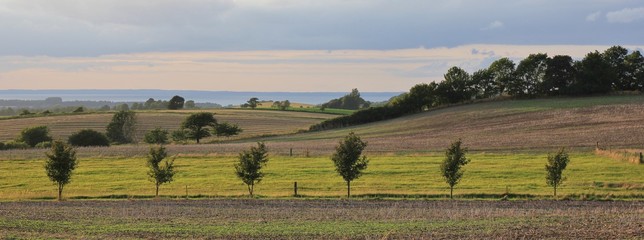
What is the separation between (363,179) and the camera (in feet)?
168

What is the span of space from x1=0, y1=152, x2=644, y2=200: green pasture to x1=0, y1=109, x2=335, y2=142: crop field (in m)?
51.4

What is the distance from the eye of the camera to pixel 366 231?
2248 cm

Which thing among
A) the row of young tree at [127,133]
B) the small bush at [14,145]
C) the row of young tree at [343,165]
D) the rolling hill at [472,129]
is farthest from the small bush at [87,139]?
the row of young tree at [343,165]

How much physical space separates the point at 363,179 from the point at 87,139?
6833 centimetres

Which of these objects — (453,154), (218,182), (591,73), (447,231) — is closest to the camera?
(447,231)

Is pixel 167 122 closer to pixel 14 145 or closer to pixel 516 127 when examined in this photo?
pixel 14 145

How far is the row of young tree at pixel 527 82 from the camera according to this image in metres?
117

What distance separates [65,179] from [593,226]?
3576 centimetres

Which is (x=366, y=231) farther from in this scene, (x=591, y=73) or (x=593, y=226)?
(x=591, y=73)

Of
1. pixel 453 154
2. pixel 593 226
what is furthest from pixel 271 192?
pixel 593 226

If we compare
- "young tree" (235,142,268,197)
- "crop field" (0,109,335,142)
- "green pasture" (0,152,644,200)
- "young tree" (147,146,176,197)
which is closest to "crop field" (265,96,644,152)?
"green pasture" (0,152,644,200)

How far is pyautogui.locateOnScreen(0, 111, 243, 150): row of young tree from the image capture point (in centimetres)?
10744

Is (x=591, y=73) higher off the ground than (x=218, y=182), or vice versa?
(x=591, y=73)

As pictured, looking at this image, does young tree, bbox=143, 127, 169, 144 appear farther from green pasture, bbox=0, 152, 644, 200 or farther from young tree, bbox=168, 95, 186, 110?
young tree, bbox=168, 95, 186, 110
